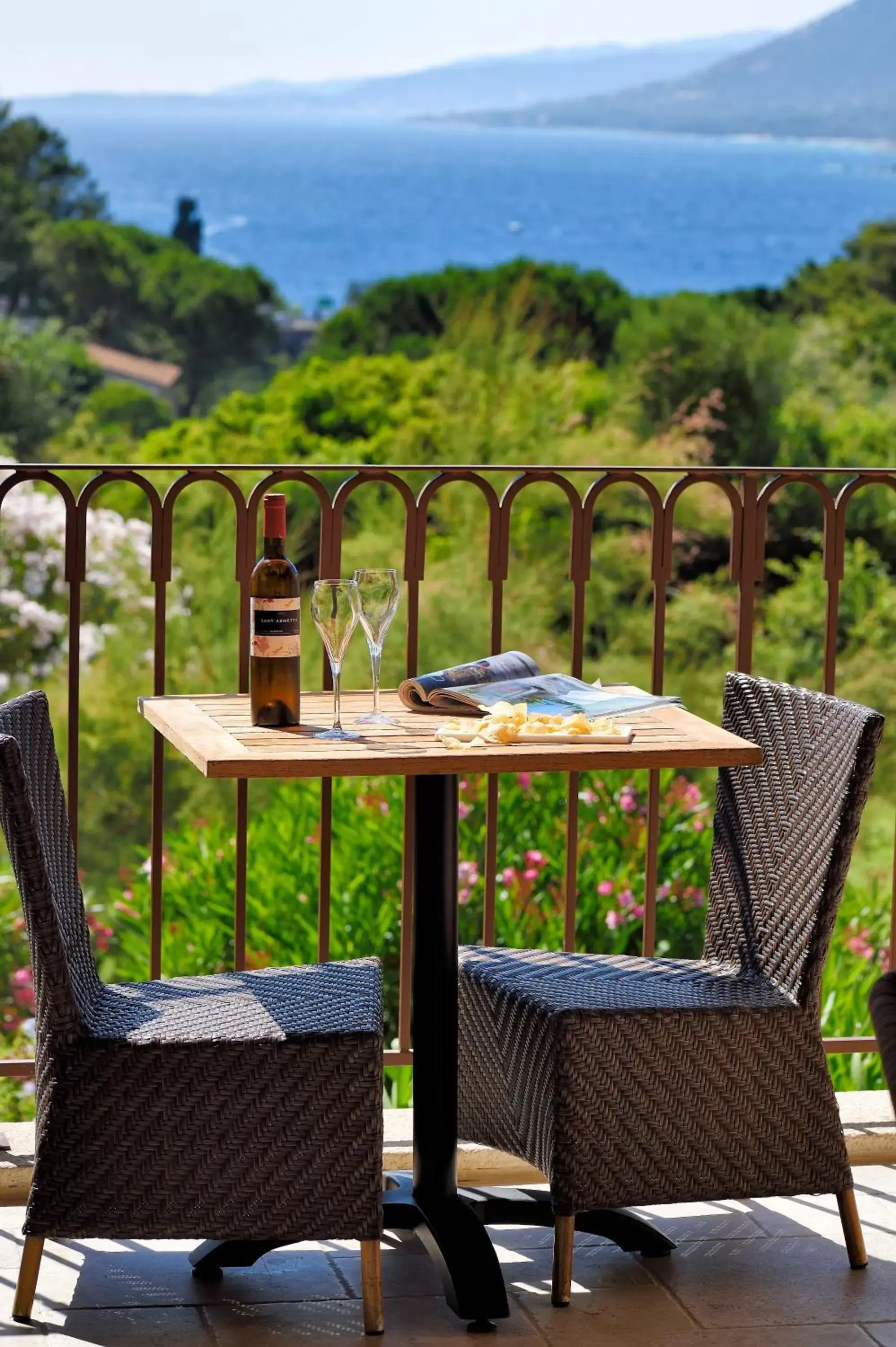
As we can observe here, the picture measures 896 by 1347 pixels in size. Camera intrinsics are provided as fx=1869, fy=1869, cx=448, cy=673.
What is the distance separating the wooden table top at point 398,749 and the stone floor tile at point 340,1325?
0.75 m

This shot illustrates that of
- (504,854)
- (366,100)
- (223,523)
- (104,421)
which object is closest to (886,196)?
(366,100)

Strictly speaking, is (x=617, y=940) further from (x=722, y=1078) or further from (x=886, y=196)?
(x=886, y=196)

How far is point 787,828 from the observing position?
274cm

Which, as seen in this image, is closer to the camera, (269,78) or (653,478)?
(653,478)

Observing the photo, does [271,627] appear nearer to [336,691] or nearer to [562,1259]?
[336,691]

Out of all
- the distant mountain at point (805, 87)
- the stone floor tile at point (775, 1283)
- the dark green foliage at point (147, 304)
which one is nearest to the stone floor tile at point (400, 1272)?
the stone floor tile at point (775, 1283)

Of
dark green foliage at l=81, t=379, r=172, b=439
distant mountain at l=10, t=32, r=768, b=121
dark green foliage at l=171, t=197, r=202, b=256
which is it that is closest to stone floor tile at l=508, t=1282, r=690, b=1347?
dark green foliage at l=81, t=379, r=172, b=439

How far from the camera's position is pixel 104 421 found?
806 inches

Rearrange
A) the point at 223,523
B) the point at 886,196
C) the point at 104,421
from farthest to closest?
1. the point at 886,196
2. the point at 104,421
3. the point at 223,523

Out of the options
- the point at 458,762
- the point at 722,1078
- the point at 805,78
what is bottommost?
the point at 722,1078

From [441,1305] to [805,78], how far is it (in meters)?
40.4

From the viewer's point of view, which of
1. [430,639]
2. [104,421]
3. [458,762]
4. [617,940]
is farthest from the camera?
[104,421]

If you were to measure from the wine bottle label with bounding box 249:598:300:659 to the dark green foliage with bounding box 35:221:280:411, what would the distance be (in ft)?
74.4

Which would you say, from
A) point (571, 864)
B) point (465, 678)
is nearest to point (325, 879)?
point (571, 864)
